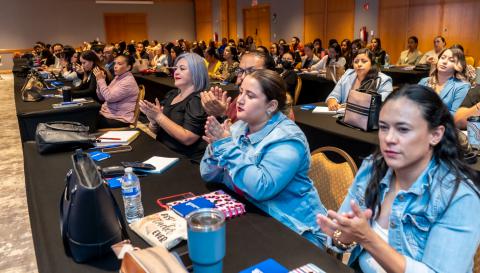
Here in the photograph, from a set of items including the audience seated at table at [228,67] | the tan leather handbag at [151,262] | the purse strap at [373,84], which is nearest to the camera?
the tan leather handbag at [151,262]

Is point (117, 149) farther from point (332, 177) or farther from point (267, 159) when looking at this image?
point (332, 177)

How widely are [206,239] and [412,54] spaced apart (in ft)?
30.1

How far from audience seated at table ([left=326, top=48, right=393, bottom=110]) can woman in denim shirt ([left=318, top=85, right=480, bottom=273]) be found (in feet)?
7.99

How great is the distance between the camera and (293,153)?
5.32ft

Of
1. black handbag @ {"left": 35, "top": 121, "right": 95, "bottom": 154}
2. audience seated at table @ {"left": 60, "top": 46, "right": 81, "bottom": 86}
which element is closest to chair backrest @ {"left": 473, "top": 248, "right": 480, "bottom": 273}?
black handbag @ {"left": 35, "top": 121, "right": 95, "bottom": 154}

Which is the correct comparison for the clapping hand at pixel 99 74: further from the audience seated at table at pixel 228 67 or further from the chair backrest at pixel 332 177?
the chair backrest at pixel 332 177

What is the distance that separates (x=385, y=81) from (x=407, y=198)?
276 cm

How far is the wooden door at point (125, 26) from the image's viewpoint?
1741 centimetres

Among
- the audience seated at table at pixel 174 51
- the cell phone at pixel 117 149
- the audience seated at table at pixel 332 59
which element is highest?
the audience seated at table at pixel 174 51

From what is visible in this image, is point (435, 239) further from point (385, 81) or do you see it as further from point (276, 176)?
point (385, 81)

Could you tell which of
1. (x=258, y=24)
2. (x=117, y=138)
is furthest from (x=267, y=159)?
(x=258, y=24)

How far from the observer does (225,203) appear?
5.20ft

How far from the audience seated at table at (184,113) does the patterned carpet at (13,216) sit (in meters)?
1.24

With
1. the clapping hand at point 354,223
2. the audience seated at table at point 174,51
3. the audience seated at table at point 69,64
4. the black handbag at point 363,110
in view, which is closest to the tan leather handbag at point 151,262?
the clapping hand at point 354,223
